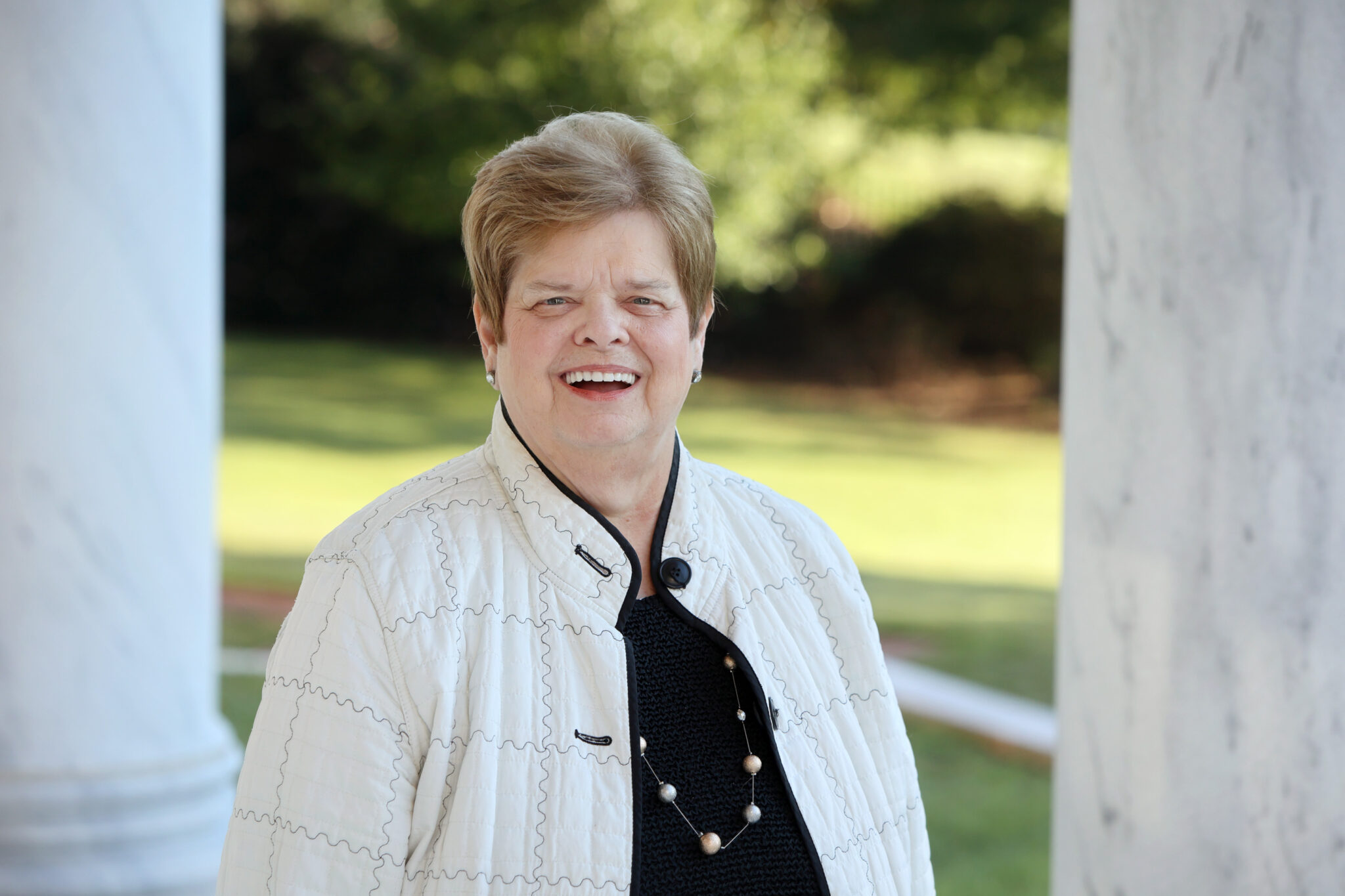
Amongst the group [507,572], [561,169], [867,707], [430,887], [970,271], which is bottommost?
[430,887]

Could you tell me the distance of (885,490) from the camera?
17953 millimetres

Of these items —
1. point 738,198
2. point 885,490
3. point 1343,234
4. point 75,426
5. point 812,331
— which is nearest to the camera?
point 1343,234

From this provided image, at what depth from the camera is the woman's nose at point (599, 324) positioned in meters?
2.12

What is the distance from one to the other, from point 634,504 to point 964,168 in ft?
79.9

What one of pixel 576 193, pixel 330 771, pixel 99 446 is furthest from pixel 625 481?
pixel 99 446

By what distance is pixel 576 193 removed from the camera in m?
2.07

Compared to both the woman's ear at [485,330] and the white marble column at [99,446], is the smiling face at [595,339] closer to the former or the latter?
the woman's ear at [485,330]

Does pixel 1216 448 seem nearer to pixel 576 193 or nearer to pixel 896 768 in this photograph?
pixel 896 768

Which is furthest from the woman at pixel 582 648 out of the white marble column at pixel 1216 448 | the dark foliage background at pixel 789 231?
the dark foliage background at pixel 789 231

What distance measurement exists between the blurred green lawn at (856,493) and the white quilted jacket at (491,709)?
3.85 metres

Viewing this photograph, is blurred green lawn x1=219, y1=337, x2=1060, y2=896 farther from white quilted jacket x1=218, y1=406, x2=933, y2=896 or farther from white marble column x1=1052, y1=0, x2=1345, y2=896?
white quilted jacket x1=218, y1=406, x2=933, y2=896

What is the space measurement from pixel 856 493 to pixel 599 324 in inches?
620

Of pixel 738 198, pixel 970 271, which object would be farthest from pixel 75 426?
pixel 970 271

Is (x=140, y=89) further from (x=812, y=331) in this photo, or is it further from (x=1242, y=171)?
(x=812, y=331)
